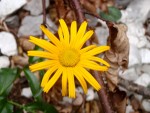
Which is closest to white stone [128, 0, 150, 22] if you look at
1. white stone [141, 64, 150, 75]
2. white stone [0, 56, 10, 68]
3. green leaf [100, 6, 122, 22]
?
green leaf [100, 6, 122, 22]

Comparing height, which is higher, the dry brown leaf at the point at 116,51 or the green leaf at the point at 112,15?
the green leaf at the point at 112,15

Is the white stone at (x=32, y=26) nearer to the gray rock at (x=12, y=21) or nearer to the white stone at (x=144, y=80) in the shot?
the gray rock at (x=12, y=21)

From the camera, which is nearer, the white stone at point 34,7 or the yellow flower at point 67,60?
the yellow flower at point 67,60

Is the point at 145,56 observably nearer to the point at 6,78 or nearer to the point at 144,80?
the point at 144,80

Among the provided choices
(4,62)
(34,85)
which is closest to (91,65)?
(34,85)

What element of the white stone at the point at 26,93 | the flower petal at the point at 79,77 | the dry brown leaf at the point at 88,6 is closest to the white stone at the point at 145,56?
the dry brown leaf at the point at 88,6
